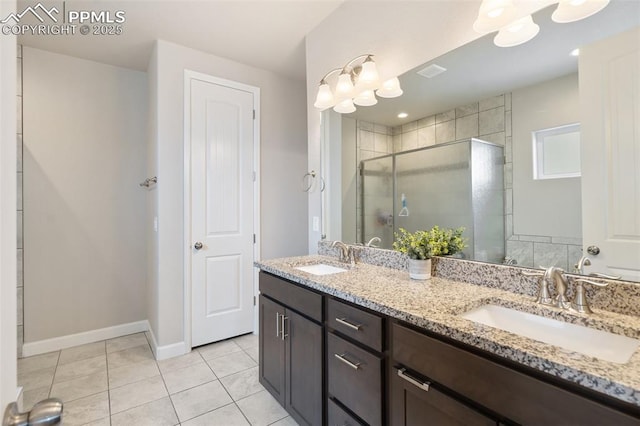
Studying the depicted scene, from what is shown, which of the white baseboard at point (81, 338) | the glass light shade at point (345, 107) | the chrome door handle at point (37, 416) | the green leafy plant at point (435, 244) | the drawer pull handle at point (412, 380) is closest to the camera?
the chrome door handle at point (37, 416)

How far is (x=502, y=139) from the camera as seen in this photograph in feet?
4.42

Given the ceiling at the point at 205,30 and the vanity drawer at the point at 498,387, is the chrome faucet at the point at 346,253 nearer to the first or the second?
the vanity drawer at the point at 498,387

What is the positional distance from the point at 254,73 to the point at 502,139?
2.52 meters

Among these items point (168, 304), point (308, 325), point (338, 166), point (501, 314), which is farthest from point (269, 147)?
point (501, 314)

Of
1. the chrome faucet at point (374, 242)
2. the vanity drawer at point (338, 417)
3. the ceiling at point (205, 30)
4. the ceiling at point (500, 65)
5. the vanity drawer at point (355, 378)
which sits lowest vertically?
the vanity drawer at point (338, 417)

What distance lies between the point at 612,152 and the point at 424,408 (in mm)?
1089

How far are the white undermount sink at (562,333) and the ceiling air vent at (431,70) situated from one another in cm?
119

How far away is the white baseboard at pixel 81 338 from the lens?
103 inches

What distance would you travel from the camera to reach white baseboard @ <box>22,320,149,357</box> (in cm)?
261

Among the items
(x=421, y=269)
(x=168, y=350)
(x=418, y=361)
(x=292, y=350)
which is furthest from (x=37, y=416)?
(x=168, y=350)

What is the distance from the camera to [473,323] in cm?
94

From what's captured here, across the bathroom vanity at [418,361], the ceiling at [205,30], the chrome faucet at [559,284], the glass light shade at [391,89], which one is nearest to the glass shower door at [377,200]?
the bathroom vanity at [418,361]

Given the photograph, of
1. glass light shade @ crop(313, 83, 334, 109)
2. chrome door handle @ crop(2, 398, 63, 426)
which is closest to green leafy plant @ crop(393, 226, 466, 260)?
glass light shade @ crop(313, 83, 334, 109)

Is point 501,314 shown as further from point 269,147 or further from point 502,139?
point 269,147
